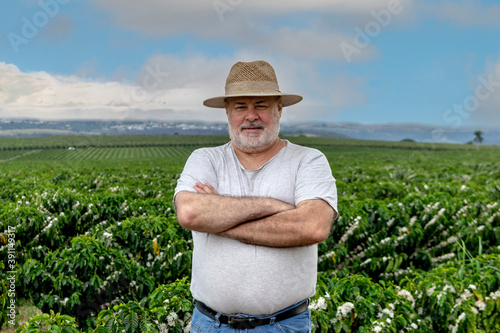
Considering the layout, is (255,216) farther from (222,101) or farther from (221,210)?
(222,101)

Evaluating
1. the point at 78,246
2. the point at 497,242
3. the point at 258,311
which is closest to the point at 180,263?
the point at 78,246

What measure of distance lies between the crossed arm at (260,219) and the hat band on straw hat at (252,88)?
2.26ft

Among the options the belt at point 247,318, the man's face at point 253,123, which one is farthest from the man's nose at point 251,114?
the belt at point 247,318

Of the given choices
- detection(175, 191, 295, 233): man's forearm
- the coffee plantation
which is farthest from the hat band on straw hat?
the coffee plantation

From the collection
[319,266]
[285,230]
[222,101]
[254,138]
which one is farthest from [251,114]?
[319,266]

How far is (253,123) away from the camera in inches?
107

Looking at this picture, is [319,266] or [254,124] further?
[319,266]

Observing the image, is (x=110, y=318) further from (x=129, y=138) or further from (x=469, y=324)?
(x=129, y=138)

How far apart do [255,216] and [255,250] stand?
208 mm

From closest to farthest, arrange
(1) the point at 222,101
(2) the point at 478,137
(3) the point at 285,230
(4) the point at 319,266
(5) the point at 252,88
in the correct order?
(3) the point at 285,230, (5) the point at 252,88, (1) the point at 222,101, (4) the point at 319,266, (2) the point at 478,137

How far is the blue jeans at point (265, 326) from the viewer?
2492 mm

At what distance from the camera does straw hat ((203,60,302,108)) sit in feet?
8.72

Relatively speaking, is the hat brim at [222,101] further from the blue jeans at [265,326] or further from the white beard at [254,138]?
the blue jeans at [265,326]

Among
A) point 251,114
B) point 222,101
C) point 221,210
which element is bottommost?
point 221,210
